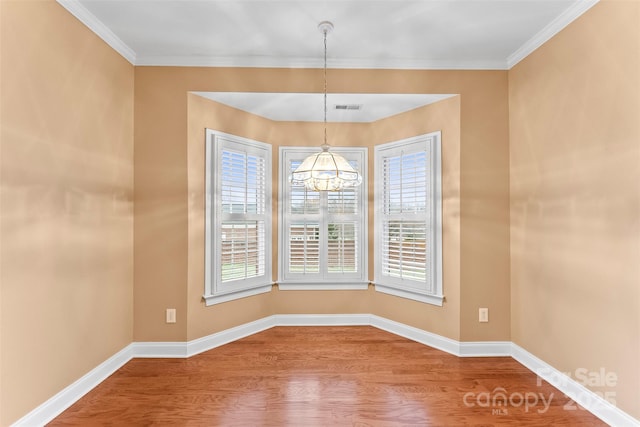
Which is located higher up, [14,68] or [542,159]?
[14,68]

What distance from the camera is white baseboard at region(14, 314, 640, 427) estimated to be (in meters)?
2.00

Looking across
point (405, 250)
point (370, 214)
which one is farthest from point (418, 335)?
point (370, 214)

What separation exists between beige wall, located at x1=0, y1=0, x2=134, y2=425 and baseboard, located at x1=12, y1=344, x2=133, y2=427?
0.17ft

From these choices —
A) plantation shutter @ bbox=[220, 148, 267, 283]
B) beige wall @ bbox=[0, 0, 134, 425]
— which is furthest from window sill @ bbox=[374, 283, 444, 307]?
beige wall @ bbox=[0, 0, 134, 425]

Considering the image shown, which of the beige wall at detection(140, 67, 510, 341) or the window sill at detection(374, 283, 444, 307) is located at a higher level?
the beige wall at detection(140, 67, 510, 341)

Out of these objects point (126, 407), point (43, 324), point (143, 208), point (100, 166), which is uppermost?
point (100, 166)

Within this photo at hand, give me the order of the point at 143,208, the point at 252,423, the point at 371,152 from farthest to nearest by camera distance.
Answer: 1. the point at 371,152
2. the point at 143,208
3. the point at 252,423

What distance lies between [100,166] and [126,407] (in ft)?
6.07

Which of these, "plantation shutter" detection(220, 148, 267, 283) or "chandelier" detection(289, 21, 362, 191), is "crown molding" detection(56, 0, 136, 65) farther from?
"chandelier" detection(289, 21, 362, 191)

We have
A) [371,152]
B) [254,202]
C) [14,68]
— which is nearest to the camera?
[14,68]

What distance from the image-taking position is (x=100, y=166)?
8.13 ft

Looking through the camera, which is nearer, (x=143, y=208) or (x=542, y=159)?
(x=542, y=159)

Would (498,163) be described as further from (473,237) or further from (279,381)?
(279,381)

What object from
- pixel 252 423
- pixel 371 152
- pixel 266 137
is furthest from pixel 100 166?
pixel 371 152
